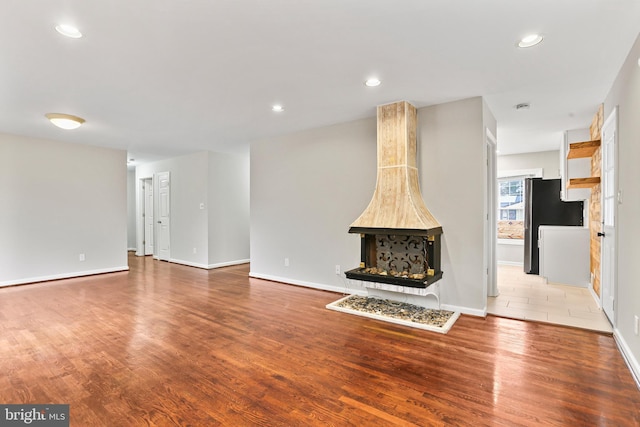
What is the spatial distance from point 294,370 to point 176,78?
2.76m

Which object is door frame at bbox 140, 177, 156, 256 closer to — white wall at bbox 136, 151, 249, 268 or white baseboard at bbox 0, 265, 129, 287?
white wall at bbox 136, 151, 249, 268

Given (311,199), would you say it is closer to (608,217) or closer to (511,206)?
(608,217)

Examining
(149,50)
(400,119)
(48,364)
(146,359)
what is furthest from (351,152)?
(48,364)

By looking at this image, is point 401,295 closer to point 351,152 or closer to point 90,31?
point 351,152

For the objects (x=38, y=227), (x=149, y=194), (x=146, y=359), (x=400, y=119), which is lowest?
(x=146, y=359)

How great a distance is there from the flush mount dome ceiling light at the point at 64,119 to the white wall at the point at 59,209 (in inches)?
73.2

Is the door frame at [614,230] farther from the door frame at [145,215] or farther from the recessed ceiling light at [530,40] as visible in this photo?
the door frame at [145,215]

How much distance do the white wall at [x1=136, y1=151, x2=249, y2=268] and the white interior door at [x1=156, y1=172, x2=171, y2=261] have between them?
0.15 m

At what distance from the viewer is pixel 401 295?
13.2 ft

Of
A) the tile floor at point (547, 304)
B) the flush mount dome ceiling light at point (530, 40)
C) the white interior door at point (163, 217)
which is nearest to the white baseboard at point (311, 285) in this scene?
the tile floor at point (547, 304)

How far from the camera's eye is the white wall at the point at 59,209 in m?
5.20

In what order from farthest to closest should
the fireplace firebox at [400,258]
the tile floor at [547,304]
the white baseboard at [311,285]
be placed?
the white baseboard at [311,285] < the fireplace firebox at [400,258] < the tile floor at [547,304]

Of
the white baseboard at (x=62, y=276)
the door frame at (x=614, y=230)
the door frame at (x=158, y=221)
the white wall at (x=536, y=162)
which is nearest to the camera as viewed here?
the door frame at (x=614, y=230)

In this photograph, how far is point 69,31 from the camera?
7.32 ft
